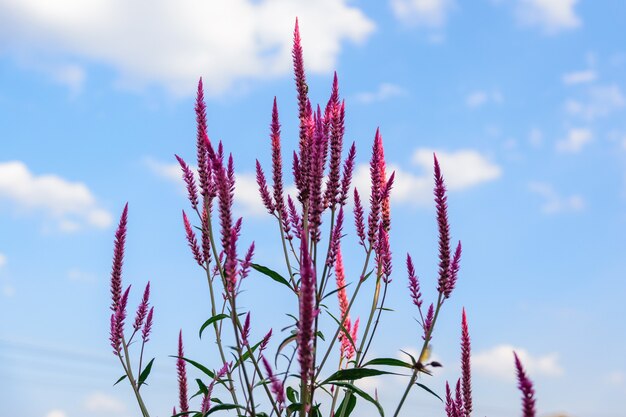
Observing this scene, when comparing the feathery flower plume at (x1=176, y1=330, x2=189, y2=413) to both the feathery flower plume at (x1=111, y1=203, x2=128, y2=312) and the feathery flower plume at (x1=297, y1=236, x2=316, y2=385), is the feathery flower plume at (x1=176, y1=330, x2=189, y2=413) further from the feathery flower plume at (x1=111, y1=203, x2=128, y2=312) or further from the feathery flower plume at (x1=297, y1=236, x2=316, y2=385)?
the feathery flower plume at (x1=297, y1=236, x2=316, y2=385)

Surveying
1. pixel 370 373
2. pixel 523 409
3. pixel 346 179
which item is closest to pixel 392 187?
pixel 346 179

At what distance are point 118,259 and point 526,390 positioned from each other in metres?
2.86

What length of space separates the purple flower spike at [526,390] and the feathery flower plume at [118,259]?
275 centimetres

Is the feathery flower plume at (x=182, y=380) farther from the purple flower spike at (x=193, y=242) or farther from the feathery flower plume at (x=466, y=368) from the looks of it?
the feathery flower plume at (x=466, y=368)

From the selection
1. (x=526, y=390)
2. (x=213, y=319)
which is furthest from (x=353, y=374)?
(x=526, y=390)

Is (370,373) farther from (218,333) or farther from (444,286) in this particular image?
(218,333)

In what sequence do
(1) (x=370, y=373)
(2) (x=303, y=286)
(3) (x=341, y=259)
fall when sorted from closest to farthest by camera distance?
1. (2) (x=303, y=286)
2. (1) (x=370, y=373)
3. (3) (x=341, y=259)

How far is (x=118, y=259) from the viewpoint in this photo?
4.23m

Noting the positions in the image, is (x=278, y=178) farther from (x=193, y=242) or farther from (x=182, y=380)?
(x=182, y=380)

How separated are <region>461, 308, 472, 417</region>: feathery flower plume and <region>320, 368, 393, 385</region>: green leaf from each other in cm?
49

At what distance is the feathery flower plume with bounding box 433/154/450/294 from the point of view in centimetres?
353

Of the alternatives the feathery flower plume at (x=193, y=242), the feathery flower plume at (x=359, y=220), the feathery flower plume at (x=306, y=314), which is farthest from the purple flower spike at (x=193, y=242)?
the feathery flower plume at (x=306, y=314)

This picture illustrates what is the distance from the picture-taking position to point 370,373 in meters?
3.89

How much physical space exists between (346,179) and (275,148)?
513mm
